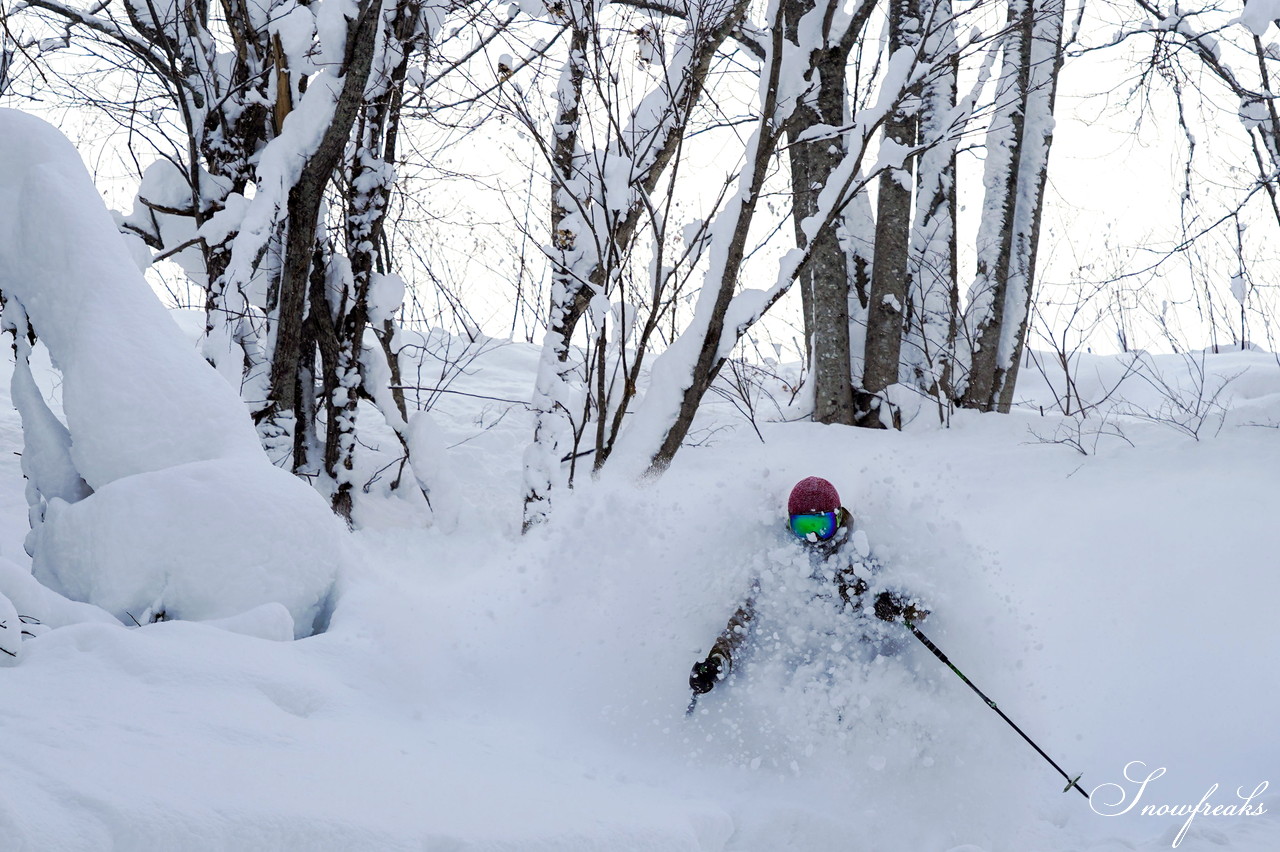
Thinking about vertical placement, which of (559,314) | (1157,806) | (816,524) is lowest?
(1157,806)

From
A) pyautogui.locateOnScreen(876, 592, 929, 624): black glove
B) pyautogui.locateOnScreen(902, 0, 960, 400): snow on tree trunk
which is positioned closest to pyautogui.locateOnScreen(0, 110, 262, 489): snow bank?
pyautogui.locateOnScreen(876, 592, 929, 624): black glove

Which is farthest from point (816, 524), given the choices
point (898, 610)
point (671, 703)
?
point (671, 703)

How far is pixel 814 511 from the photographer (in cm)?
424

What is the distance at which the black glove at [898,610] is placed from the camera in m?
4.05

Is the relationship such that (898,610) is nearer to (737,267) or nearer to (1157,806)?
(1157,806)

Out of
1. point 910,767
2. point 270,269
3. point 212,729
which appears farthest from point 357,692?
point 270,269

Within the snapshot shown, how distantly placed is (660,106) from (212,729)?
13.3 ft

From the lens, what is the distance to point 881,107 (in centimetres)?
448

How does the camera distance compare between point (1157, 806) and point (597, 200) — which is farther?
point (597, 200)

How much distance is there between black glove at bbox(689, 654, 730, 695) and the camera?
3723 mm

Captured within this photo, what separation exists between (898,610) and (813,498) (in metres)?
0.65

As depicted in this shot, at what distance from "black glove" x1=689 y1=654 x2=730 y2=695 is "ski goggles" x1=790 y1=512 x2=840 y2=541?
0.81 m

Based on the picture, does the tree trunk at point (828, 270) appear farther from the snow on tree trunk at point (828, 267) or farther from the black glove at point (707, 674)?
the black glove at point (707, 674)

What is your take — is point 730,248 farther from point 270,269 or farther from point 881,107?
point 270,269
